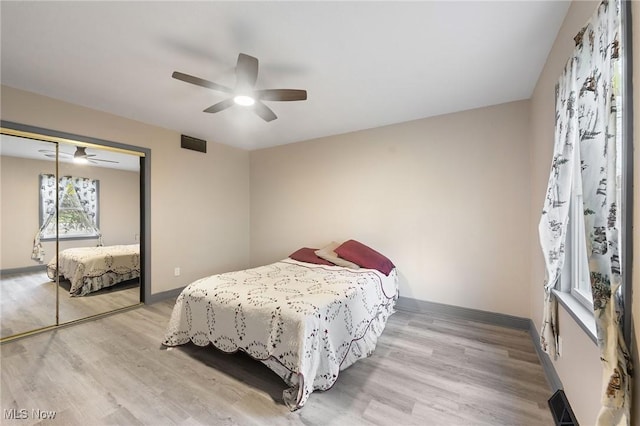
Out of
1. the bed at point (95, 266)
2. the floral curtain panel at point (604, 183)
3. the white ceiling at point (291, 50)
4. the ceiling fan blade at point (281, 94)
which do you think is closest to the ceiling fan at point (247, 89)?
the ceiling fan blade at point (281, 94)

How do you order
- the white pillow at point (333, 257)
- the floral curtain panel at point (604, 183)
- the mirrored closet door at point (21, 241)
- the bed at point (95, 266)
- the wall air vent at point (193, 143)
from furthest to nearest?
the wall air vent at point (193, 143), the white pillow at point (333, 257), the bed at point (95, 266), the mirrored closet door at point (21, 241), the floral curtain panel at point (604, 183)

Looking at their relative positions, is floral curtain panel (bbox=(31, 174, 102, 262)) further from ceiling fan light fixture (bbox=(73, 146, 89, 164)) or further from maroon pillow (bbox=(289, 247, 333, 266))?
maroon pillow (bbox=(289, 247, 333, 266))

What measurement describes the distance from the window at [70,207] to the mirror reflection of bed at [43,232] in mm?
22

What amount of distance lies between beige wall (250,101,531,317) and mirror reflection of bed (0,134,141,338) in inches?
96.1

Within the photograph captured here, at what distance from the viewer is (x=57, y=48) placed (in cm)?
187

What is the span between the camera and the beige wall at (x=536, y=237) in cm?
117

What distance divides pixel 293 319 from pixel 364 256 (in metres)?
1.62

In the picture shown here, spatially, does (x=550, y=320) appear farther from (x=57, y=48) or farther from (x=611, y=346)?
(x=57, y=48)

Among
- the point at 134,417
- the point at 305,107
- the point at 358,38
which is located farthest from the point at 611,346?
the point at 305,107

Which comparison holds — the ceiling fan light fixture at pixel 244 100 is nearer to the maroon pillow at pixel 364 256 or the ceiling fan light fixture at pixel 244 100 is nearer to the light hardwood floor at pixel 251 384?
the maroon pillow at pixel 364 256

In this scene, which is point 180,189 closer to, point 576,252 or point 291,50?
point 291,50

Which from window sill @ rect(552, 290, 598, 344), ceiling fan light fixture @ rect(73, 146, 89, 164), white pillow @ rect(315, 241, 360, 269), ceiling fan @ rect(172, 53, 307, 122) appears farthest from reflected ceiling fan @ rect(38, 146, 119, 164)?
window sill @ rect(552, 290, 598, 344)

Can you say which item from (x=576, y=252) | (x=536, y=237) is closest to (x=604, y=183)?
(x=576, y=252)

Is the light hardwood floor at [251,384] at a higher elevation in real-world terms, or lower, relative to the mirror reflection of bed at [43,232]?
lower
